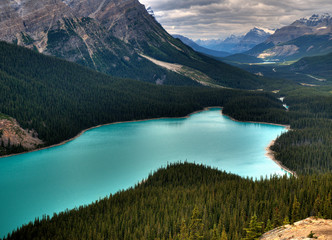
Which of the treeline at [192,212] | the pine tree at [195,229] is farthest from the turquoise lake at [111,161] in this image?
the pine tree at [195,229]

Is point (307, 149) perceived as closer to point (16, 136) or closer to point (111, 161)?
point (111, 161)

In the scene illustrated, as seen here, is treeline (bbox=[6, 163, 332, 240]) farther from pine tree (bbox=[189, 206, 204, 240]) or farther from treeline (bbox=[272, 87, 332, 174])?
treeline (bbox=[272, 87, 332, 174])

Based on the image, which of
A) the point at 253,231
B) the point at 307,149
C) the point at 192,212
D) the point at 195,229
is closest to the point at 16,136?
the point at 192,212

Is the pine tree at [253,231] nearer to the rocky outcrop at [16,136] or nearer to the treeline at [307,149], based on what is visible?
the treeline at [307,149]

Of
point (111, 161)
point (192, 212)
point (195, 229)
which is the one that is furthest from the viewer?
point (111, 161)

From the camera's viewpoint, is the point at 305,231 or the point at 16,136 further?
the point at 16,136

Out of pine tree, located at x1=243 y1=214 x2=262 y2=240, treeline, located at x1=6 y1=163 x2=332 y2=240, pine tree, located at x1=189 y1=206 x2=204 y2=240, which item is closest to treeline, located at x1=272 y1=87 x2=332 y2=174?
treeline, located at x1=6 y1=163 x2=332 y2=240
